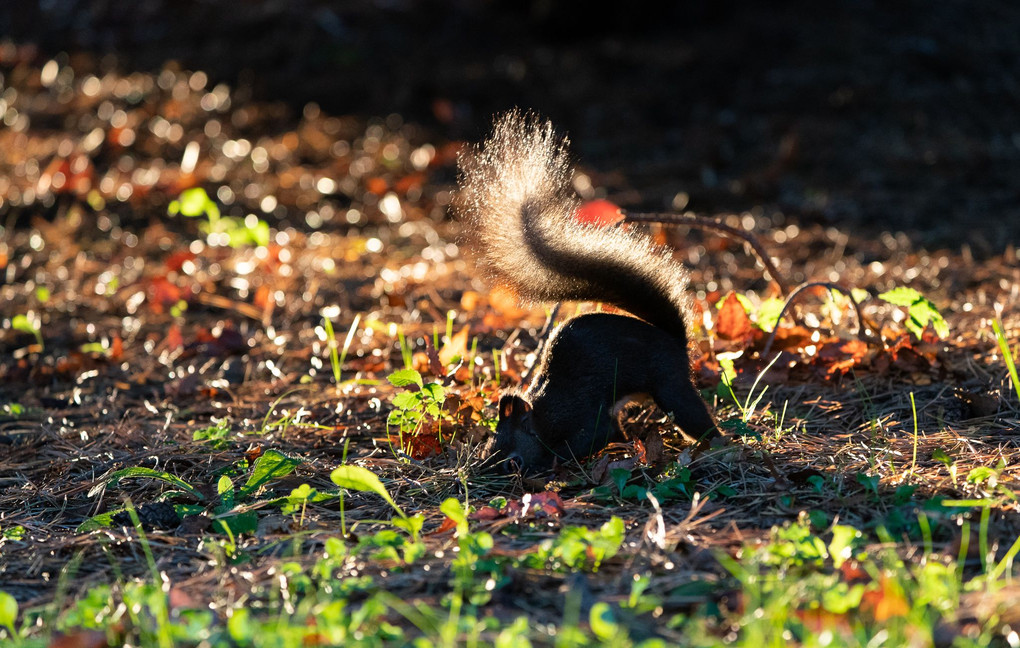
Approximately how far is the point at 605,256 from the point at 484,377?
99 cm

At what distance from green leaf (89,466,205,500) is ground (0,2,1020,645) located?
0.06 m

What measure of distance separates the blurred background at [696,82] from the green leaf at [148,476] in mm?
4473

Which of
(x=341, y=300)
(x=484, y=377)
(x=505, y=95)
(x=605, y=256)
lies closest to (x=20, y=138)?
(x=505, y=95)

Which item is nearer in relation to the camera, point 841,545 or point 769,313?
point 841,545

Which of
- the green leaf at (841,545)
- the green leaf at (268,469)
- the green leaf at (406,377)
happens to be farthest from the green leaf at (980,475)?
the green leaf at (268,469)

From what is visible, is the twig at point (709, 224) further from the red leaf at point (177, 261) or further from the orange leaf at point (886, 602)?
the red leaf at point (177, 261)

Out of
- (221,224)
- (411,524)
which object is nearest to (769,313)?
(411,524)

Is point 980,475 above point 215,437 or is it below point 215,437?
above

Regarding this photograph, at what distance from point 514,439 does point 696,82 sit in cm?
611

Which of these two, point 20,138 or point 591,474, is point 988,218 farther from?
point 20,138

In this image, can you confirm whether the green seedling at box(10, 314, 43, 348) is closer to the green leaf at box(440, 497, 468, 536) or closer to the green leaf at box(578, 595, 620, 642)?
the green leaf at box(440, 497, 468, 536)

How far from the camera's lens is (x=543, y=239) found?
3.08 meters

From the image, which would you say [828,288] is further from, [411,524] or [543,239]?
[411,524]

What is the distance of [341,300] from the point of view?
215 inches
